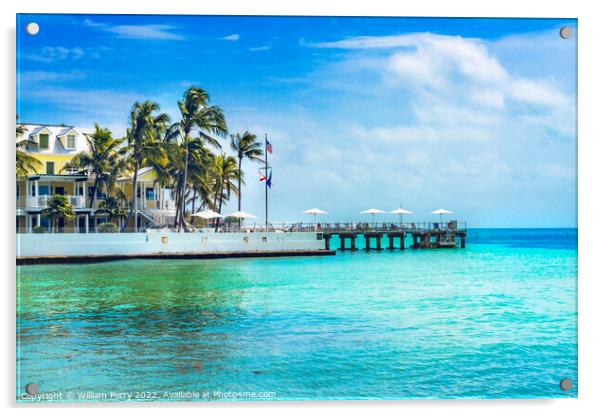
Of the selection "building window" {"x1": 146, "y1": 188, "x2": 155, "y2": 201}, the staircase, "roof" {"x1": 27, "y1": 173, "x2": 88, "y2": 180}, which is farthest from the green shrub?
"building window" {"x1": 146, "y1": 188, "x2": 155, "y2": 201}

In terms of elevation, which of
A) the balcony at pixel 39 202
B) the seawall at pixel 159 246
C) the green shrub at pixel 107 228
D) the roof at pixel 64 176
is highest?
the roof at pixel 64 176

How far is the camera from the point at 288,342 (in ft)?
24.4

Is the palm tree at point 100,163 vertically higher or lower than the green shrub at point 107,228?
higher

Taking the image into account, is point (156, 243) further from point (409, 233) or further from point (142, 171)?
point (409, 233)

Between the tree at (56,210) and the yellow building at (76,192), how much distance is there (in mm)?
123

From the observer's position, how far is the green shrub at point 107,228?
1766 centimetres

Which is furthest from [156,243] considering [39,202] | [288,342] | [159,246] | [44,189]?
[288,342]

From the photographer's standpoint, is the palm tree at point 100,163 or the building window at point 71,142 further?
the palm tree at point 100,163

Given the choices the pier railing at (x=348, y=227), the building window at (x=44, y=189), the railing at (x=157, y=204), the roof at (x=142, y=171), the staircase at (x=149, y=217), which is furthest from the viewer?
the pier railing at (x=348, y=227)

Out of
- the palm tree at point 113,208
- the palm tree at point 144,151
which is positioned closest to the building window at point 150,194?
the palm tree at point 144,151

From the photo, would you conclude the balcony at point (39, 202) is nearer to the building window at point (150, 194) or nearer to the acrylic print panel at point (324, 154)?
the acrylic print panel at point (324, 154)

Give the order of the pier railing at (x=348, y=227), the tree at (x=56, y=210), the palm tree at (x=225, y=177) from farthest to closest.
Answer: the palm tree at (x=225, y=177) < the pier railing at (x=348, y=227) < the tree at (x=56, y=210)
